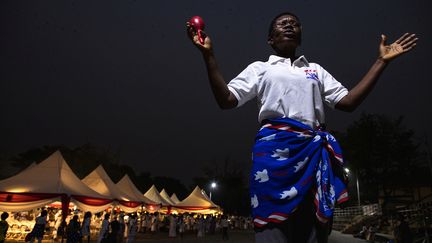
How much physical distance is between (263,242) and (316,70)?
Answer: 1122 mm

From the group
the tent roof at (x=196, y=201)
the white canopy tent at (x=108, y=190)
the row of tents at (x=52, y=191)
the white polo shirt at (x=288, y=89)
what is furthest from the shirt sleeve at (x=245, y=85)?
the tent roof at (x=196, y=201)

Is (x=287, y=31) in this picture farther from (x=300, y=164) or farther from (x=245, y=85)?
(x=300, y=164)

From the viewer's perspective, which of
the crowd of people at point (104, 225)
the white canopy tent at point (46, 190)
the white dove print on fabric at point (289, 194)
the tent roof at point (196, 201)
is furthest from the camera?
the tent roof at point (196, 201)

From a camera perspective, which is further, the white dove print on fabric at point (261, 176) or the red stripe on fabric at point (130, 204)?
the red stripe on fabric at point (130, 204)

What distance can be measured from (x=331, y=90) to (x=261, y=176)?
0.78m

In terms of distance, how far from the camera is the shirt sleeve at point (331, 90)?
213cm

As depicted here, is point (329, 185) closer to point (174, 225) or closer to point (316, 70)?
point (316, 70)

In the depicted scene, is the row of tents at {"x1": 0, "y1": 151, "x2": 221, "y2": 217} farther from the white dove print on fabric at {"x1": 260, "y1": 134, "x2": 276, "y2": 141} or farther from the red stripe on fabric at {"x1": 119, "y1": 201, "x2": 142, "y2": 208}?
the white dove print on fabric at {"x1": 260, "y1": 134, "x2": 276, "y2": 141}

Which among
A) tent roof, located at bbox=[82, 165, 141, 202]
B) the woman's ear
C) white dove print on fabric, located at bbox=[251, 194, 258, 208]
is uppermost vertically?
tent roof, located at bbox=[82, 165, 141, 202]

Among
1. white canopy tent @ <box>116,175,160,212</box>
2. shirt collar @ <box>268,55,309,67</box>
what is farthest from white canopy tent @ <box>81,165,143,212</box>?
shirt collar @ <box>268,55,309,67</box>

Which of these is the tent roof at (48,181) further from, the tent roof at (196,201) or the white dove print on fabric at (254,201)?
the white dove print on fabric at (254,201)

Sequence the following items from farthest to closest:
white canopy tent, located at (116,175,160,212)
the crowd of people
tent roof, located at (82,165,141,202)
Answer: white canopy tent, located at (116,175,160,212) < tent roof, located at (82,165,141,202) < the crowd of people

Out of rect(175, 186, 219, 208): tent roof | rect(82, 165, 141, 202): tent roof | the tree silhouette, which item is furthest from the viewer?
the tree silhouette

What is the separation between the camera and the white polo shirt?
1.93 metres
